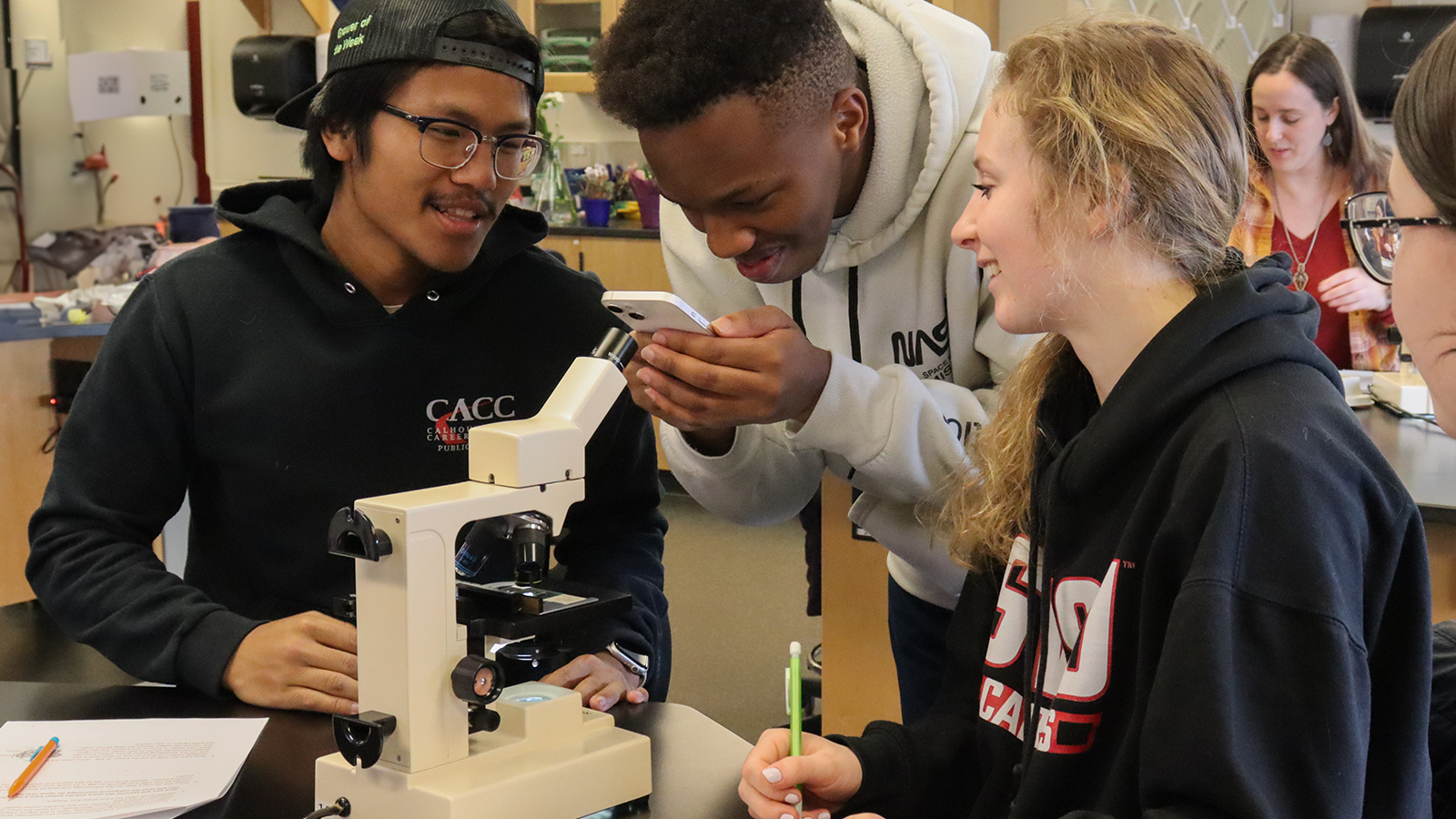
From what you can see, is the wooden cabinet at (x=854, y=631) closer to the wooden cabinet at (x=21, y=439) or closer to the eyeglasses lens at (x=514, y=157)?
the eyeglasses lens at (x=514, y=157)

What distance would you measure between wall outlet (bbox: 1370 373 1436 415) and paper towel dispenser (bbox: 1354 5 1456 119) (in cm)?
188

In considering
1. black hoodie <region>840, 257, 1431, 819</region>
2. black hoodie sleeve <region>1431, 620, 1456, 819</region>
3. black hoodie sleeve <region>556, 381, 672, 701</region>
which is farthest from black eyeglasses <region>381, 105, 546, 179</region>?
black hoodie sleeve <region>1431, 620, 1456, 819</region>

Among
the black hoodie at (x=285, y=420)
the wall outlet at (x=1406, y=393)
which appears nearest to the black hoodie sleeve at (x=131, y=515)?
the black hoodie at (x=285, y=420)

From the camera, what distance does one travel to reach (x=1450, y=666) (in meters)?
1.09

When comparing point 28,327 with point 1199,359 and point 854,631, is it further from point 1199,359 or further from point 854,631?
point 1199,359

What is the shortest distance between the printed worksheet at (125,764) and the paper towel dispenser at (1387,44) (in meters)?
3.91

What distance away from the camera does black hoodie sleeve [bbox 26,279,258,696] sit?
132 centimetres

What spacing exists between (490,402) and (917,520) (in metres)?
0.53

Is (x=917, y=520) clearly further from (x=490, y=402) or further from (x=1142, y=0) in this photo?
(x=1142, y=0)

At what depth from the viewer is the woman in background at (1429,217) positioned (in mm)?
855

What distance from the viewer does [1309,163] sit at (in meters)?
3.27

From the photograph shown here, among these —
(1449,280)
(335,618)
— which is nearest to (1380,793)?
(1449,280)

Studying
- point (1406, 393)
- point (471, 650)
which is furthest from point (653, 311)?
point (1406, 393)

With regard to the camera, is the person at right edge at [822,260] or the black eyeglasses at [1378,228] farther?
the person at right edge at [822,260]
